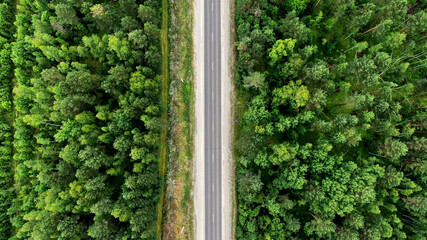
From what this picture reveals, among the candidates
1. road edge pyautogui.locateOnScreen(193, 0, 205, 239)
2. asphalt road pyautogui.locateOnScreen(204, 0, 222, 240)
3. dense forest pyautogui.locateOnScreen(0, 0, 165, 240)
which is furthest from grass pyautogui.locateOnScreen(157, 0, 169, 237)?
asphalt road pyautogui.locateOnScreen(204, 0, 222, 240)

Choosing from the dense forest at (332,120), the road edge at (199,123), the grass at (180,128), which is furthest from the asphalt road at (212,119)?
the dense forest at (332,120)

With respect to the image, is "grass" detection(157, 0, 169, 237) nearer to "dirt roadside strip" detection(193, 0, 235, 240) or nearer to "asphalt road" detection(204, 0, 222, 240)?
"dirt roadside strip" detection(193, 0, 235, 240)

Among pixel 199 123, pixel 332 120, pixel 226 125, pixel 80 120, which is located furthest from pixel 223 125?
pixel 80 120

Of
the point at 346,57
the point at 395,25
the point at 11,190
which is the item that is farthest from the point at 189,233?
the point at 395,25

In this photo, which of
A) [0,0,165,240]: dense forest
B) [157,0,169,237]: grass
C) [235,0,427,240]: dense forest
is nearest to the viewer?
[0,0,165,240]: dense forest

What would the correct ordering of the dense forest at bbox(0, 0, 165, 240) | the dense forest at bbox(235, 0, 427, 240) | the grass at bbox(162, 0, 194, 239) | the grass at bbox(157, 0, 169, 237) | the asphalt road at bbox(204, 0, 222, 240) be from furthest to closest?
the asphalt road at bbox(204, 0, 222, 240) < the grass at bbox(162, 0, 194, 239) < the grass at bbox(157, 0, 169, 237) < the dense forest at bbox(235, 0, 427, 240) < the dense forest at bbox(0, 0, 165, 240)
